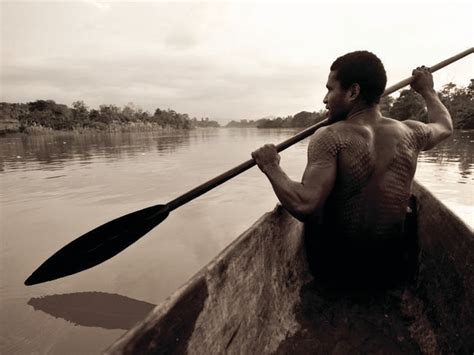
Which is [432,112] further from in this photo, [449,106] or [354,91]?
[449,106]

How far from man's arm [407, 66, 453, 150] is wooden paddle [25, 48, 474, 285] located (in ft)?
1.67

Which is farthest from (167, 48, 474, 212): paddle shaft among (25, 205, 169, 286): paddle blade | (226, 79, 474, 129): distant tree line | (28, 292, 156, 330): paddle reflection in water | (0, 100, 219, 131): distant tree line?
(0, 100, 219, 131): distant tree line

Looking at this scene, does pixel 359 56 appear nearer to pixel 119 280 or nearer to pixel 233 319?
pixel 233 319

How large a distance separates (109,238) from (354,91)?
2.25 m

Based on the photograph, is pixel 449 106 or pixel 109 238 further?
pixel 449 106

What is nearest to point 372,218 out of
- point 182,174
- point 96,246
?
point 96,246

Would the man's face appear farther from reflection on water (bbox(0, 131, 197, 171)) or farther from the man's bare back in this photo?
reflection on water (bbox(0, 131, 197, 171))

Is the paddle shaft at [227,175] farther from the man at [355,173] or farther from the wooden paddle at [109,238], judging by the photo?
the man at [355,173]

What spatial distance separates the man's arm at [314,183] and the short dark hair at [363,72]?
366 millimetres

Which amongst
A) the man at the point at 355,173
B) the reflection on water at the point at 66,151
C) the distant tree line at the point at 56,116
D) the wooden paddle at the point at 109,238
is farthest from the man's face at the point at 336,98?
the distant tree line at the point at 56,116

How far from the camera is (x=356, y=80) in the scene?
5.70 ft

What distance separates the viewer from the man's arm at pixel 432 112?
2.09m

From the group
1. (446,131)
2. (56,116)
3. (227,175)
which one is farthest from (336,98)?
(56,116)

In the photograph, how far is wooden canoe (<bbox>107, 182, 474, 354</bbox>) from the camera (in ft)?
4.79
